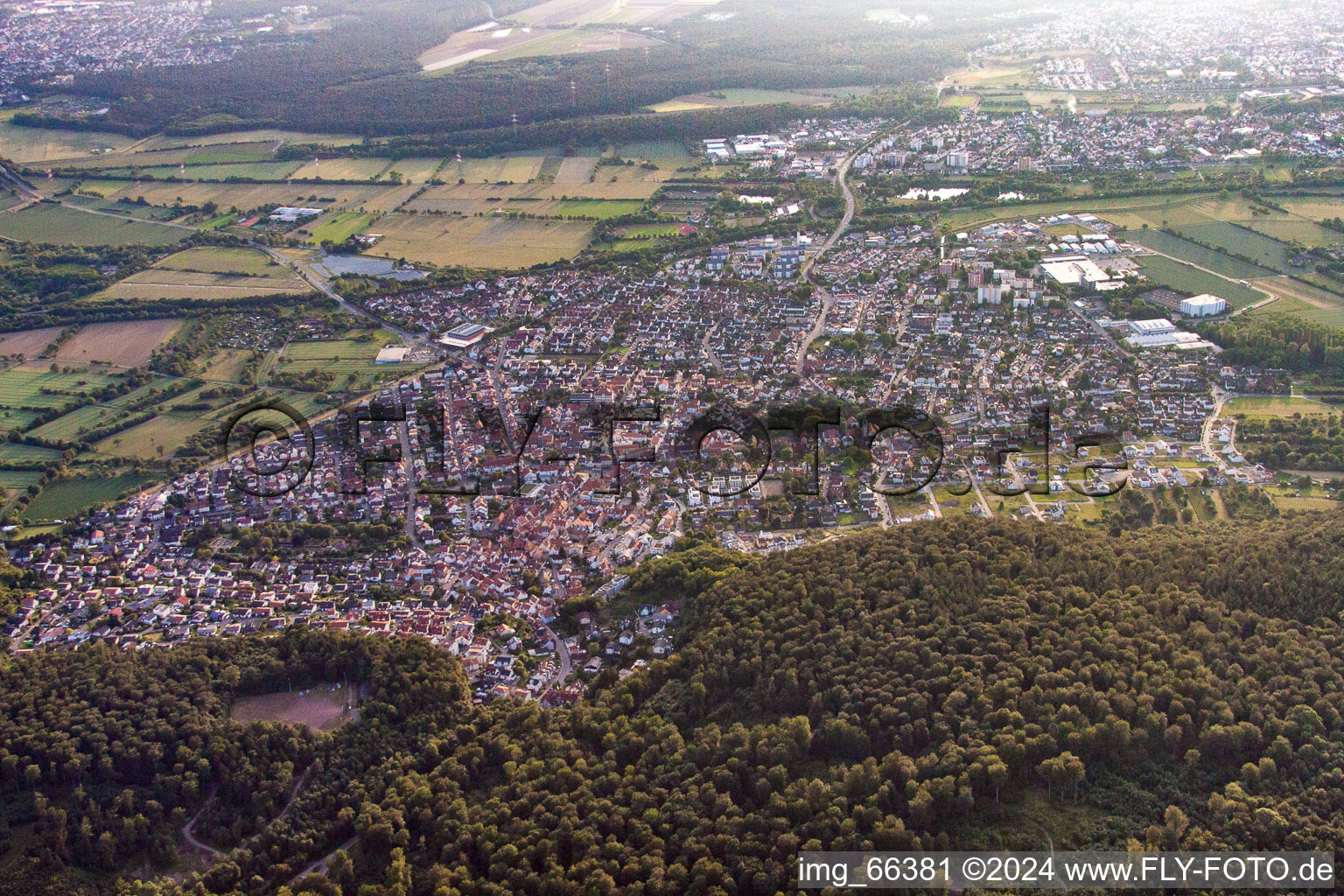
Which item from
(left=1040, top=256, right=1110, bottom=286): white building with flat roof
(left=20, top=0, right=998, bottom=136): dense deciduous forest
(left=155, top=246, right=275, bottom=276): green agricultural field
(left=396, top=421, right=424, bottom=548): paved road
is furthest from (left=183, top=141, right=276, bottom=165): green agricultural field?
(left=1040, top=256, right=1110, bottom=286): white building with flat roof

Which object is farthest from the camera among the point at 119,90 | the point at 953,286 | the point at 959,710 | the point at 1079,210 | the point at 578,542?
the point at 119,90

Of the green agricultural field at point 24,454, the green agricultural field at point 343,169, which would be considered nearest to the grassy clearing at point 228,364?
the green agricultural field at point 24,454

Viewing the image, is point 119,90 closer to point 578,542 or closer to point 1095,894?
point 578,542

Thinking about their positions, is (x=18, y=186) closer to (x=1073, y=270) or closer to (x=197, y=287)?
(x=197, y=287)

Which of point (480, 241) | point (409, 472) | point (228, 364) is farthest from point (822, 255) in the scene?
point (228, 364)

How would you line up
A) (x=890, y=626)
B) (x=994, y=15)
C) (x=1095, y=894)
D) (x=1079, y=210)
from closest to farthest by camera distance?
(x=1095, y=894)
(x=890, y=626)
(x=1079, y=210)
(x=994, y=15)

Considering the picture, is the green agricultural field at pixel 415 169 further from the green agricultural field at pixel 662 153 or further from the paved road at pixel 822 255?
the paved road at pixel 822 255

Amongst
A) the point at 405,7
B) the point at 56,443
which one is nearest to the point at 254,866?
the point at 56,443
